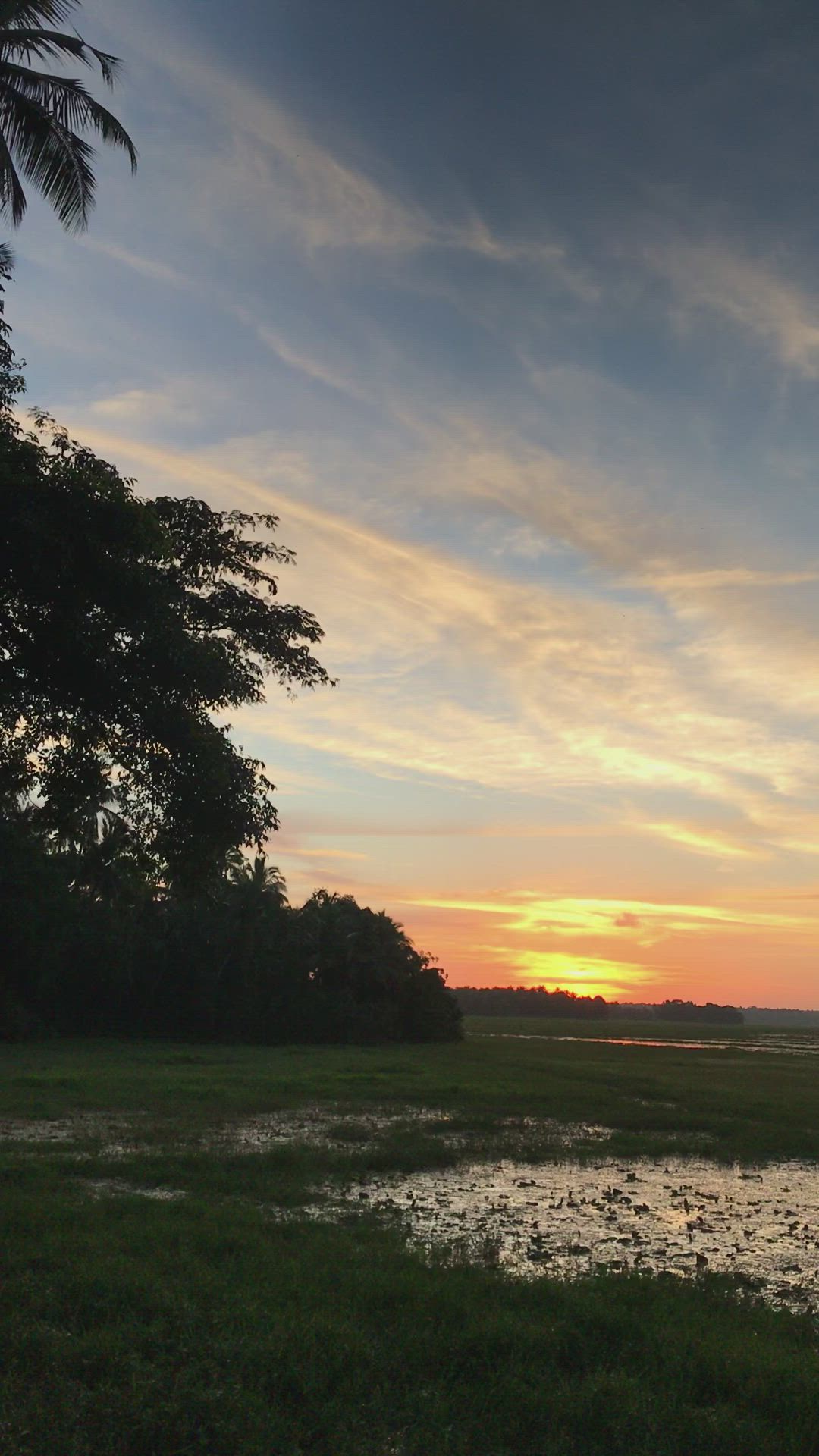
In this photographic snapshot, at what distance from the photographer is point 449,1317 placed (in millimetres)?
8547

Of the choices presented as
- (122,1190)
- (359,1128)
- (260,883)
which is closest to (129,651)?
(122,1190)

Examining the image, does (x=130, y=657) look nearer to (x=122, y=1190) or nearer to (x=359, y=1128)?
(x=122, y=1190)

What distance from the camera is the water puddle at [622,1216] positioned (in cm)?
1131

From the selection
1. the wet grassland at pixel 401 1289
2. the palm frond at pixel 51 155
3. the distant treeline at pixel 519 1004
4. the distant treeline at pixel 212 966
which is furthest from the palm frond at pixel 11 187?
the distant treeline at pixel 519 1004

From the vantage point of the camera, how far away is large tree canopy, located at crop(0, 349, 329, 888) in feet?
45.8

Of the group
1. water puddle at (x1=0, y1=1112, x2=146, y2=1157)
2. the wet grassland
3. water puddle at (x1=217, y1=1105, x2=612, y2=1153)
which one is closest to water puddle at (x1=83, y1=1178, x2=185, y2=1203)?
the wet grassland

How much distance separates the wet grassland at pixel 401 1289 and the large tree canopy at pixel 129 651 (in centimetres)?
581

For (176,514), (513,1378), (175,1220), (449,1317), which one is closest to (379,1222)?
(175,1220)

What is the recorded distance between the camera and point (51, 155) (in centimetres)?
1850

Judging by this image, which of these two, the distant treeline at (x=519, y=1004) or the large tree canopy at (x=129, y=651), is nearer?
the large tree canopy at (x=129, y=651)

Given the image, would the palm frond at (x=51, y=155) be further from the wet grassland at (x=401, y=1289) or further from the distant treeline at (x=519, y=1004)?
the distant treeline at (x=519, y=1004)

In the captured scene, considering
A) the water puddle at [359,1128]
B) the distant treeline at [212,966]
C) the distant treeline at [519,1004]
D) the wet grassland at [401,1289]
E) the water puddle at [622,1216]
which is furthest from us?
the distant treeline at [519,1004]

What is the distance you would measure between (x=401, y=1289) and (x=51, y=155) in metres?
19.5

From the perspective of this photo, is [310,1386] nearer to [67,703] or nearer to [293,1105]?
[67,703]
